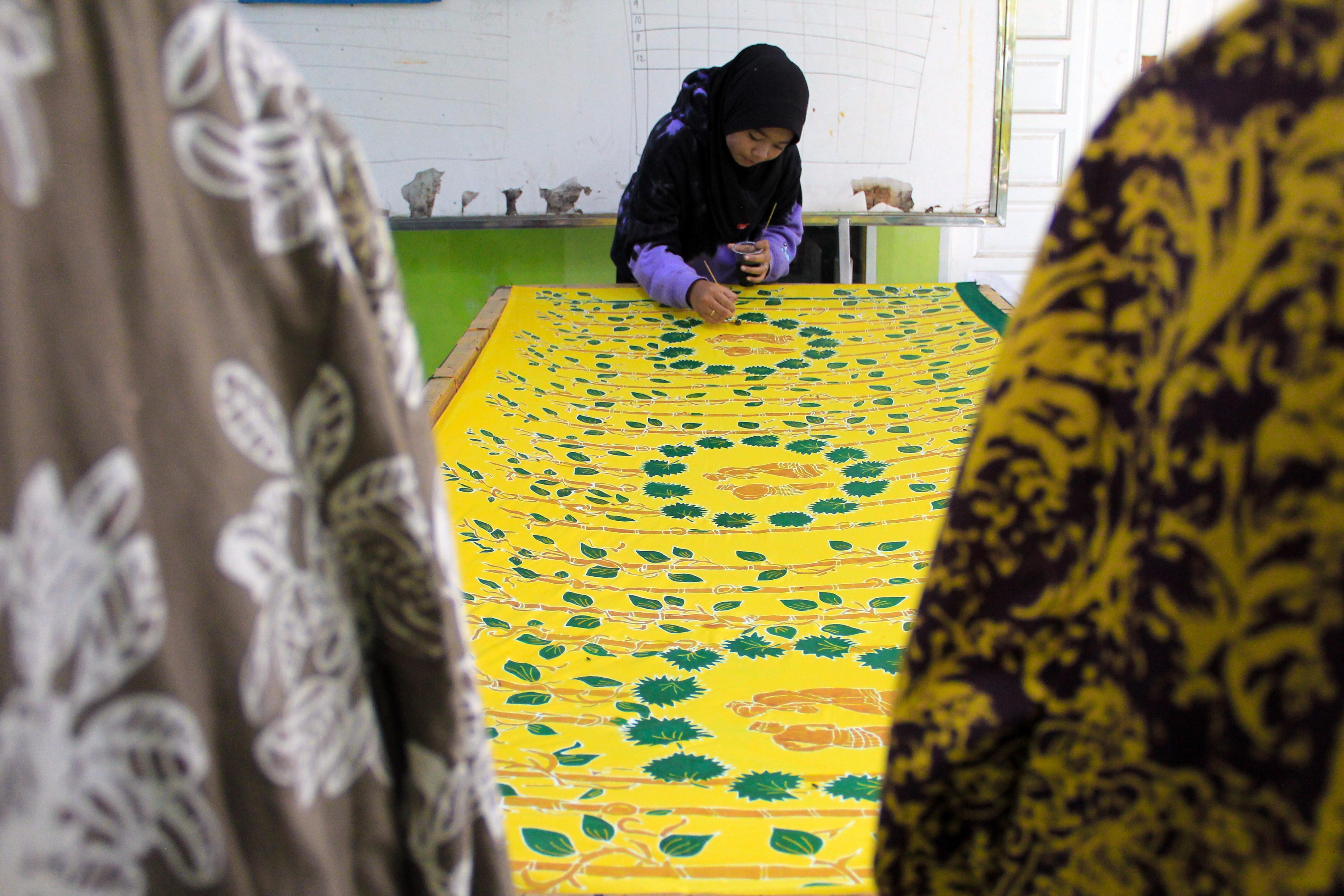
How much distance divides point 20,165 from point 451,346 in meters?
2.70

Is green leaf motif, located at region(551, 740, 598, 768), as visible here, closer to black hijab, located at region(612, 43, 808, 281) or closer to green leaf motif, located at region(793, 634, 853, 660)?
green leaf motif, located at region(793, 634, 853, 660)

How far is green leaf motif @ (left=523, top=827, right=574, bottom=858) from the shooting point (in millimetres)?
742

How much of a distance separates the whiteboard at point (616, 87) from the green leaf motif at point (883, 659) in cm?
181

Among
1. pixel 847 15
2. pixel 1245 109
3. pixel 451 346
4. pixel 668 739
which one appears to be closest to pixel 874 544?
pixel 668 739

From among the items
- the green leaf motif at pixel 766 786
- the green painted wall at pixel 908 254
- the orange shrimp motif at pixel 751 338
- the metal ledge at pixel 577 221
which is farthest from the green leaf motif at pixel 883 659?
the green painted wall at pixel 908 254

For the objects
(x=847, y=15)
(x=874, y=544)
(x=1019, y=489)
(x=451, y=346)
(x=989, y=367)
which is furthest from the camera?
(x=451, y=346)

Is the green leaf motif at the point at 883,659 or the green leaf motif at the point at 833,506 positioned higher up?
the green leaf motif at the point at 833,506

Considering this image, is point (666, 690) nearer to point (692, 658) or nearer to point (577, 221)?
point (692, 658)

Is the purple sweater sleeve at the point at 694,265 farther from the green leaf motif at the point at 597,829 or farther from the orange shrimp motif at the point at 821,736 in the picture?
the green leaf motif at the point at 597,829

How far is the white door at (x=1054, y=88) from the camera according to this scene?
2922 mm

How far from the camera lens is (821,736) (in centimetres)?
92

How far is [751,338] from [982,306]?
1.80 ft

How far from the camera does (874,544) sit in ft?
4.32

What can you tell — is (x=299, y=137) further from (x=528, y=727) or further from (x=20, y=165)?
(x=528, y=727)
